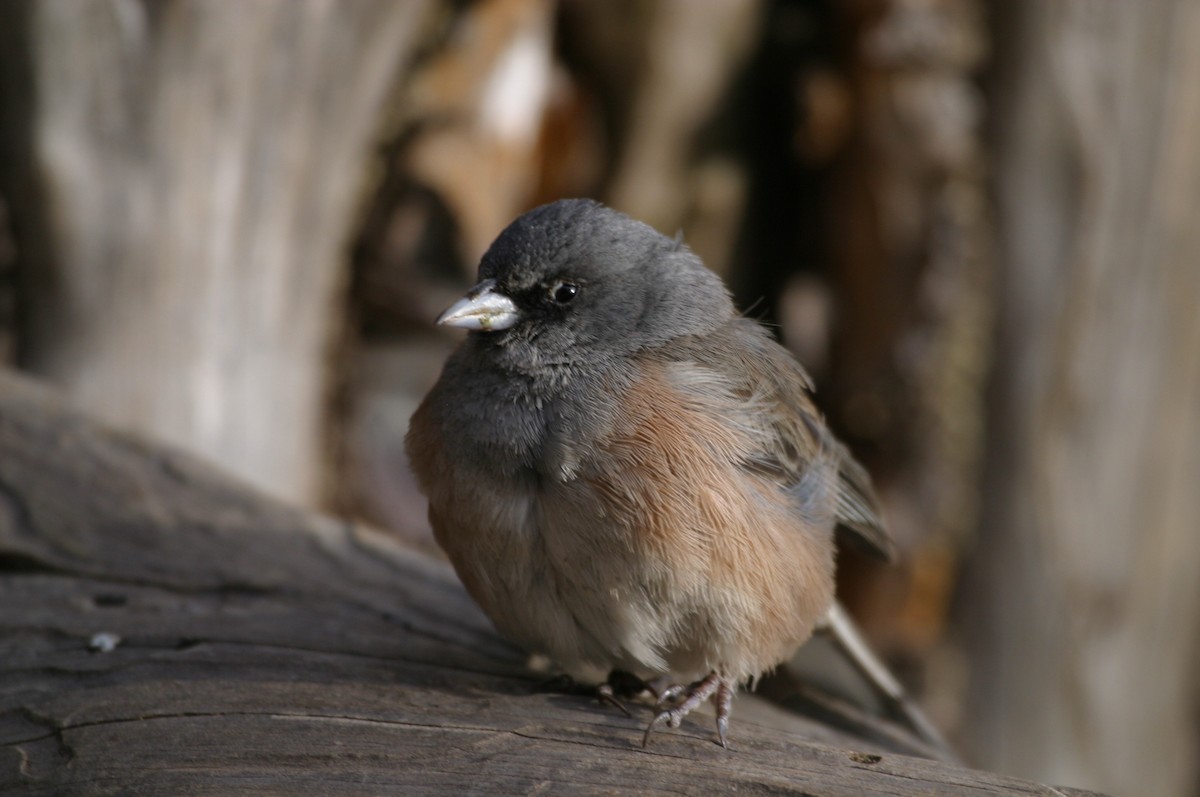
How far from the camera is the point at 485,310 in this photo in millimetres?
3143

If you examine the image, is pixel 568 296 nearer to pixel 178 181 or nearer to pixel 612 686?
pixel 612 686

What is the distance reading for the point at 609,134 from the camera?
6.89 m

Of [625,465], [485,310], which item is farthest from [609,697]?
[485,310]

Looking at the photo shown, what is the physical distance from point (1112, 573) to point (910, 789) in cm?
418

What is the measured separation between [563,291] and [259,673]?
129 centimetres

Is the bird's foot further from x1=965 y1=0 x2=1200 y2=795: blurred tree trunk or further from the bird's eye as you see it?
x1=965 y1=0 x2=1200 y2=795: blurred tree trunk

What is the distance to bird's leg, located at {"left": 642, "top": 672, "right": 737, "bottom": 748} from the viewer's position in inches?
113

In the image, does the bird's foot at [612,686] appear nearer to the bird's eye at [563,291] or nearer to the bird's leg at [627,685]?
the bird's leg at [627,685]

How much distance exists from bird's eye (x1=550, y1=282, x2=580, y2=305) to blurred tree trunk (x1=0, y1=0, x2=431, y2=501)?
2.23 meters

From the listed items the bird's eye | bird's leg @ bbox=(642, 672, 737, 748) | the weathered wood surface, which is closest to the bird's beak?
the bird's eye

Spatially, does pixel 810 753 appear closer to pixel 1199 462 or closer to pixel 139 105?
pixel 139 105

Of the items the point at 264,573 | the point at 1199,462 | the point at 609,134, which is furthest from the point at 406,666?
the point at 1199,462

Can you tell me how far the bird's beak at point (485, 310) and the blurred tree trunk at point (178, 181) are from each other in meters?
2.13

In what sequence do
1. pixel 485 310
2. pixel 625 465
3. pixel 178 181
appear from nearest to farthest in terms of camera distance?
pixel 625 465
pixel 485 310
pixel 178 181
